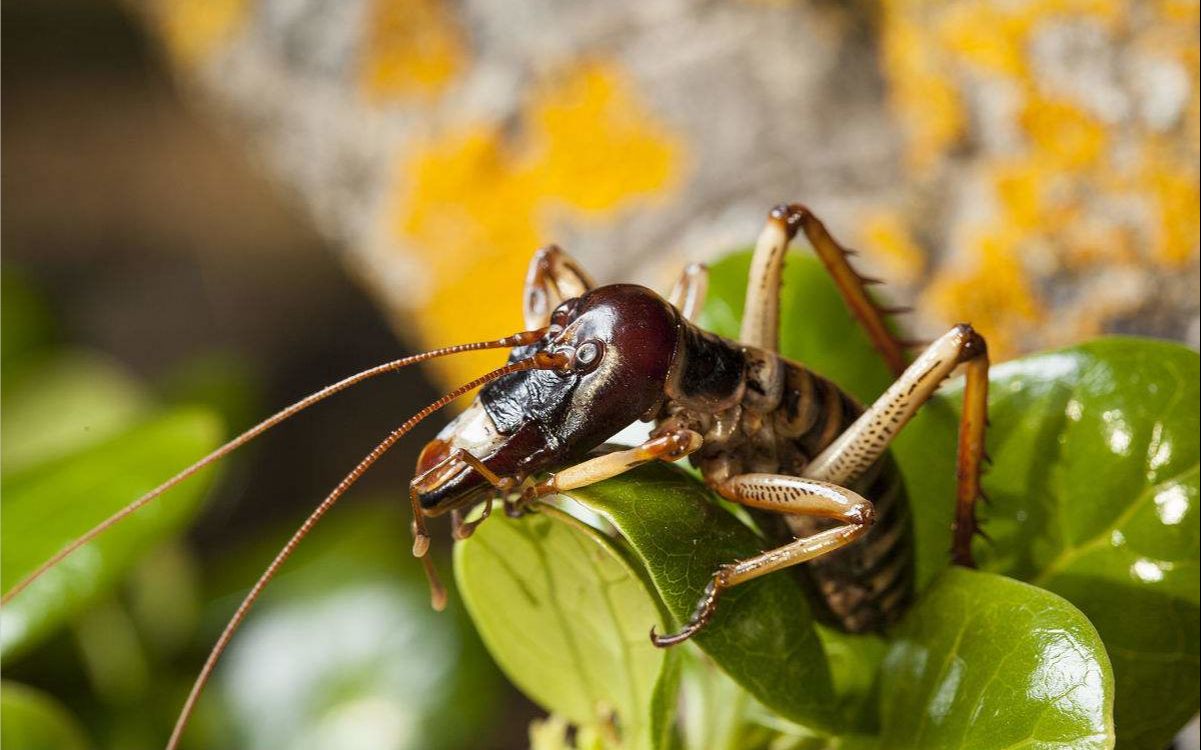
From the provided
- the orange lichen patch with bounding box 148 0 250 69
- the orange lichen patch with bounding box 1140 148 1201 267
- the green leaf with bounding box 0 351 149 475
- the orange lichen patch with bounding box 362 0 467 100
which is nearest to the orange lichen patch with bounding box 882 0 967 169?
the orange lichen patch with bounding box 1140 148 1201 267

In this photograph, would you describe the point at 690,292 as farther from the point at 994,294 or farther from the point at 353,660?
the point at 353,660

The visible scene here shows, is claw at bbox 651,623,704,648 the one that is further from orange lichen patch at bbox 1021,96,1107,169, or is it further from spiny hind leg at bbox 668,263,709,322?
orange lichen patch at bbox 1021,96,1107,169

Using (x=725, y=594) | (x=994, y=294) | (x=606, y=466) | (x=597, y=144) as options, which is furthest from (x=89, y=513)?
(x=994, y=294)

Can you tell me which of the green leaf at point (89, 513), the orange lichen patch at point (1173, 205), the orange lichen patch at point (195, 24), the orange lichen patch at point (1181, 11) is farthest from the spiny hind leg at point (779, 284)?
the orange lichen patch at point (195, 24)

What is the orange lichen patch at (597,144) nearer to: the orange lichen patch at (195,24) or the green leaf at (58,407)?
the orange lichen patch at (195,24)

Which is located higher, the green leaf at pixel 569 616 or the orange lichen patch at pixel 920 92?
the orange lichen patch at pixel 920 92

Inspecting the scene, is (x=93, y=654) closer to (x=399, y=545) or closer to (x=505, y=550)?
(x=399, y=545)

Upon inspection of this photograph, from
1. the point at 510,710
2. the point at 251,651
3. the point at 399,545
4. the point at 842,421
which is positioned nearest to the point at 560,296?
the point at 842,421
